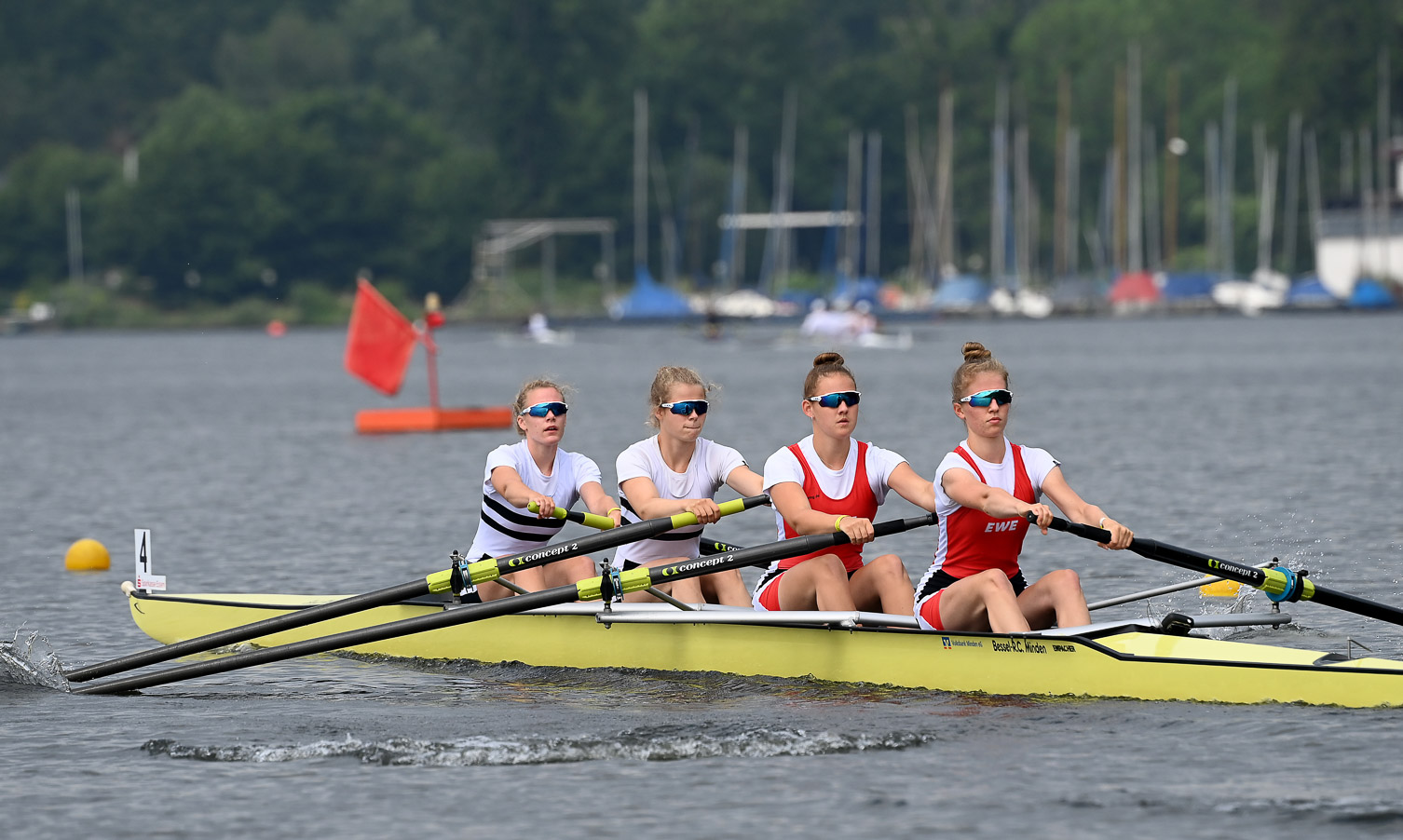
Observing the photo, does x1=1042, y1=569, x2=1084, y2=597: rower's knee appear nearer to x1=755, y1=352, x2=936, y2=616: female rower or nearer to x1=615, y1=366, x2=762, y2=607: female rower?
x1=755, y1=352, x2=936, y2=616: female rower

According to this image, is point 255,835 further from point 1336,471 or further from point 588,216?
point 588,216

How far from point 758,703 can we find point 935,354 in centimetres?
4598

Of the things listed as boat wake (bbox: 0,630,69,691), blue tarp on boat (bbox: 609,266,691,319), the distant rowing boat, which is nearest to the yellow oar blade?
the distant rowing boat

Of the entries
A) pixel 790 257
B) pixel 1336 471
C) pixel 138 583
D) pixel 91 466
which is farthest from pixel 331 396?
pixel 790 257

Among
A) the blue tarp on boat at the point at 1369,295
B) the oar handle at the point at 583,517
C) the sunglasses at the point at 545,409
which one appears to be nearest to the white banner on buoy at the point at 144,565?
the sunglasses at the point at 545,409

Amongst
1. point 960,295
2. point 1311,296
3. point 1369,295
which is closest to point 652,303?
point 960,295

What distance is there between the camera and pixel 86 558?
15219mm

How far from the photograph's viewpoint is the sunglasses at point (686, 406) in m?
9.89

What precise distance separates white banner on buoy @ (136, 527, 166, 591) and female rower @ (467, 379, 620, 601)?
6.66 feet

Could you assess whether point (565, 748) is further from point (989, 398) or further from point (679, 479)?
point (989, 398)

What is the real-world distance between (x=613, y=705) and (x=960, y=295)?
6867cm

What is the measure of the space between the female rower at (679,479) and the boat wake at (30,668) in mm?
2938

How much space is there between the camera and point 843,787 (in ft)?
26.7

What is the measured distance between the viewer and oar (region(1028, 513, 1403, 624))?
29.2ft
